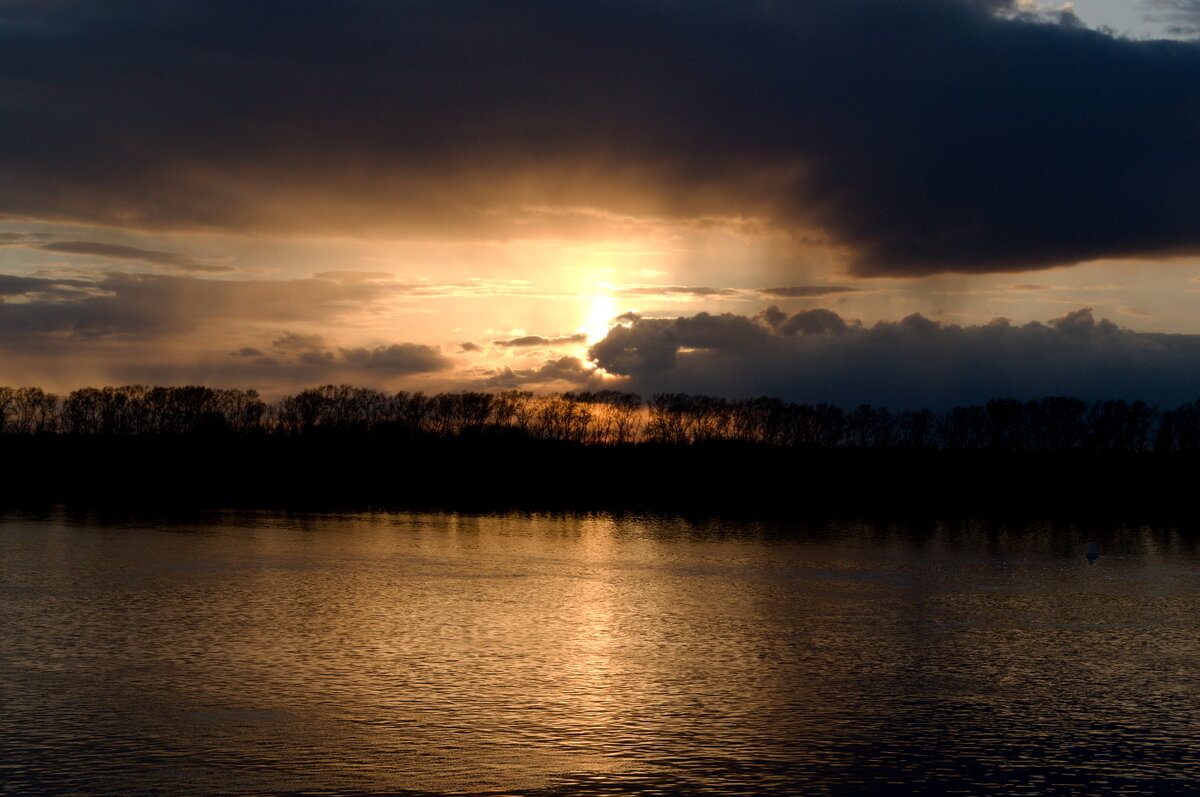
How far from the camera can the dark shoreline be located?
103438mm

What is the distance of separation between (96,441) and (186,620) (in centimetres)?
11145

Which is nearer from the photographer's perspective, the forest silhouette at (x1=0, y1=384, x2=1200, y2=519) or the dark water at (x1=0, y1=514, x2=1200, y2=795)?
the dark water at (x1=0, y1=514, x2=1200, y2=795)

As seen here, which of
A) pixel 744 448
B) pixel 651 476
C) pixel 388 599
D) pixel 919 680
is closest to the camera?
pixel 919 680

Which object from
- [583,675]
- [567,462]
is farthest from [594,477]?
[583,675]

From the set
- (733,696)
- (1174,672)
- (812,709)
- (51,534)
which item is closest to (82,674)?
(733,696)

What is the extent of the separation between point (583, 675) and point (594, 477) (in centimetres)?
9985

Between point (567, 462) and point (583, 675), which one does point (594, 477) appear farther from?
point (583, 675)

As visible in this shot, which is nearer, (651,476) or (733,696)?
(733,696)

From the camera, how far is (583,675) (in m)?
26.7

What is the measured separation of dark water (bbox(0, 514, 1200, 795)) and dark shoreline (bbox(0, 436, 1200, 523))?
49.5 metres

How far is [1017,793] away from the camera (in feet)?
59.8

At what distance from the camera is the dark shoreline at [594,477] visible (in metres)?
103

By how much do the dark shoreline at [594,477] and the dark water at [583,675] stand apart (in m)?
49.5

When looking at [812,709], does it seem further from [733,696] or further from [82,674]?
[82,674]
